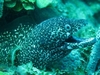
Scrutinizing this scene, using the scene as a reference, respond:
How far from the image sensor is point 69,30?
12.9ft

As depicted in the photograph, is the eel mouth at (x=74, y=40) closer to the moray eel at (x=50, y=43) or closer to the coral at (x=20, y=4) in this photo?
the moray eel at (x=50, y=43)

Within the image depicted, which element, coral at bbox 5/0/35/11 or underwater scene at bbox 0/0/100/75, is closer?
underwater scene at bbox 0/0/100/75

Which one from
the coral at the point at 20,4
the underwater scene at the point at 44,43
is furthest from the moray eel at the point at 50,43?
the coral at the point at 20,4

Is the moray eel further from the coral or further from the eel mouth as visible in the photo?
the coral

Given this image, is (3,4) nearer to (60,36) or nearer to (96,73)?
(60,36)

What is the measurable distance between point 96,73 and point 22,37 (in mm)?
2073

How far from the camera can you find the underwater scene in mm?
3562

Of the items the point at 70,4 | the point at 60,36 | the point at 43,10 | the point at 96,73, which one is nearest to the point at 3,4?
the point at 43,10

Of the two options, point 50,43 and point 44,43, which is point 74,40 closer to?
point 50,43

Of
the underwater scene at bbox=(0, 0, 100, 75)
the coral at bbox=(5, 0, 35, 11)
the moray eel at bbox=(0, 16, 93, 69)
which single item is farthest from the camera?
the coral at bbox=(5, 0, 35, 11)

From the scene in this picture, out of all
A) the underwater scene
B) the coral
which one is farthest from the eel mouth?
the coral

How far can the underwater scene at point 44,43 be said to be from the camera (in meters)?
3.56

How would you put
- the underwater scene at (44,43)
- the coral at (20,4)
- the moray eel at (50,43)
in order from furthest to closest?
the coral at (20,4)
the moray eel at (50,43)
the underwater scene at (44,43)

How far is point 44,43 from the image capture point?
3.93 meters
